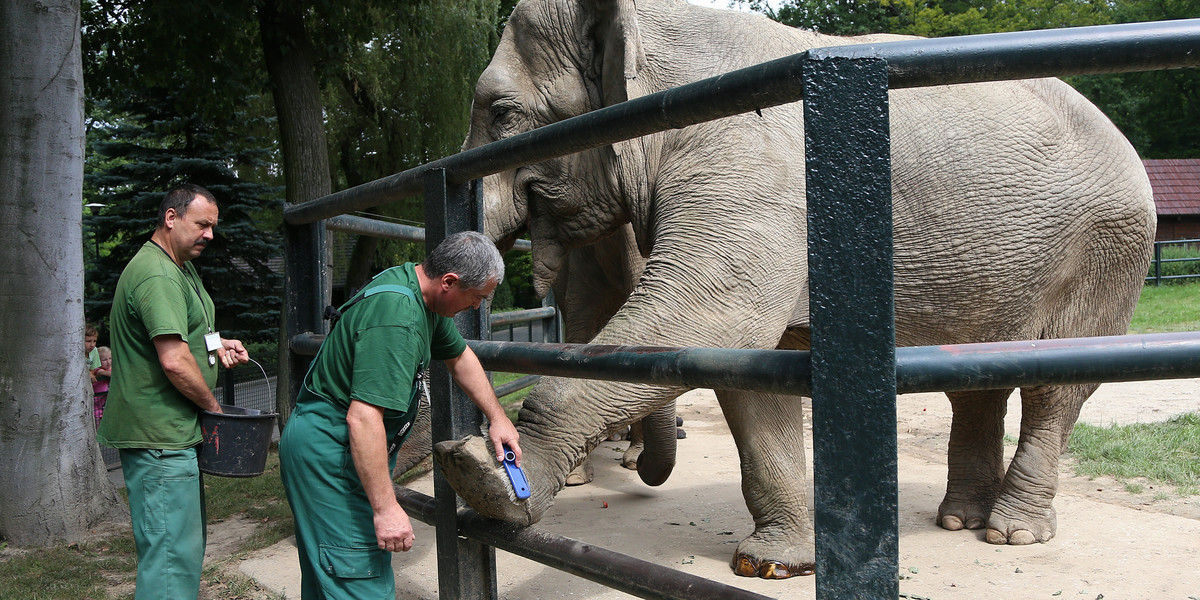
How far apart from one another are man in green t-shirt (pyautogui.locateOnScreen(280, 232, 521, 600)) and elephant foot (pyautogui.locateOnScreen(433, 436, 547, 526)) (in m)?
0.10

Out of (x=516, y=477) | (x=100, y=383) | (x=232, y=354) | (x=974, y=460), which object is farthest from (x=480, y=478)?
(x=100, y=383)

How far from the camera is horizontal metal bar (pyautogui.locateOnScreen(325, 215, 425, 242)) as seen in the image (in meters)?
4.64

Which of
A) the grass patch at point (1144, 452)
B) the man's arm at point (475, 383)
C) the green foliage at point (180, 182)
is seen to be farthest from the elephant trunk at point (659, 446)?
the green foliage at point (180, 182)

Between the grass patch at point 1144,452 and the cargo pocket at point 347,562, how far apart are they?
464 cm

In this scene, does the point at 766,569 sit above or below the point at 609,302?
below

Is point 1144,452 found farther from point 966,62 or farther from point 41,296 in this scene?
point 41,296

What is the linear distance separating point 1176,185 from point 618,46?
31.6 meters

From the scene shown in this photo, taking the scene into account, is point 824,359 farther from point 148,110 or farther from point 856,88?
point 148,110

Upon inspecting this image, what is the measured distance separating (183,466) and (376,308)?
1206 mm

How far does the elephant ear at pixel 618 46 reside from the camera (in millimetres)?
3859

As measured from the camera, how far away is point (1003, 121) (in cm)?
404

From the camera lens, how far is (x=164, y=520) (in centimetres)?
290

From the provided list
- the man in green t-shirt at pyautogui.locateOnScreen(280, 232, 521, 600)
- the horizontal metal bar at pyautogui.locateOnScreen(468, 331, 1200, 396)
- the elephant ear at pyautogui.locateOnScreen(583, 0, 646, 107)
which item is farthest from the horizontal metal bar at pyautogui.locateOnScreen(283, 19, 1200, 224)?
the elephant ear at pyautogui.locateOnScreen(583, 0, 646, 107)

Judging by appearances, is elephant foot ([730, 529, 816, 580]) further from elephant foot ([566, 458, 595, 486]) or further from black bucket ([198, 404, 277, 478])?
elephant foot ([566, 458, 595, 486])
